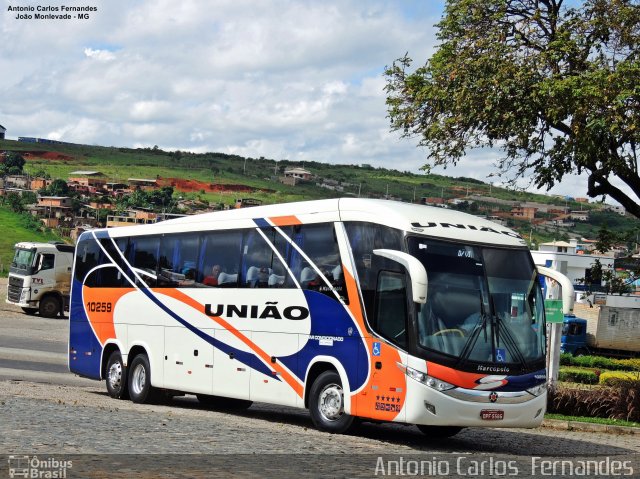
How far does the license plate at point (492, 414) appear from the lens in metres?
14.4

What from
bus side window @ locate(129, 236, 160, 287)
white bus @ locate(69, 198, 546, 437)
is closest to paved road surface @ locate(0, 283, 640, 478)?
white bus @ locate(69, 198, 546, 437)

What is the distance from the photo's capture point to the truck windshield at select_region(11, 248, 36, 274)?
161 feet

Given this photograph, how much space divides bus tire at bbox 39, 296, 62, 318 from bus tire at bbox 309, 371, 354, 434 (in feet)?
118

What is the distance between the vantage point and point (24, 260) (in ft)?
163

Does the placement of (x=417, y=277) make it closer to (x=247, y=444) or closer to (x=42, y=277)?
(x=247, y=444)

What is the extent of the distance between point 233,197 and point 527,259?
5590 inches

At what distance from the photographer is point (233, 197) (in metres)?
157

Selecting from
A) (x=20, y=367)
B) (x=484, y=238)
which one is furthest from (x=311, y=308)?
(x=20, y=367)

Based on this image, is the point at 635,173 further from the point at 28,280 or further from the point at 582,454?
the point at 28,280

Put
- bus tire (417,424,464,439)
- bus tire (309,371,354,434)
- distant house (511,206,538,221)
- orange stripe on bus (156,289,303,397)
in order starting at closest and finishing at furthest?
1. bus tire (309,371,354,434)
2. bus tire (417,424,464,439)
3. orange stripe on bus (156,289,303,397)
4. distant house (511,206,538,221)

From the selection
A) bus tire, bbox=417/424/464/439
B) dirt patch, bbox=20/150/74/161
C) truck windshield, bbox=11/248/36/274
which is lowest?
bus tire, bbox=417/424/464/439

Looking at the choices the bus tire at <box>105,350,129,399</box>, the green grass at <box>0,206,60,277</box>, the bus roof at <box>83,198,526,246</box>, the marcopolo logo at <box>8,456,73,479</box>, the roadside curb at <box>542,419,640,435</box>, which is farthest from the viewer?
the green grass at <box>0,206,60,277</box>

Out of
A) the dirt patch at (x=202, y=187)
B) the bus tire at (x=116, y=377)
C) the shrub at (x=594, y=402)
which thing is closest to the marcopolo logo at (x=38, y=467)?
the bus tire at (x=116, y=377)

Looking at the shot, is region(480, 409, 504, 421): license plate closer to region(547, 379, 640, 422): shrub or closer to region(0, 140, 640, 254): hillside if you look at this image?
region(547, 379, 640, 422): shrub
